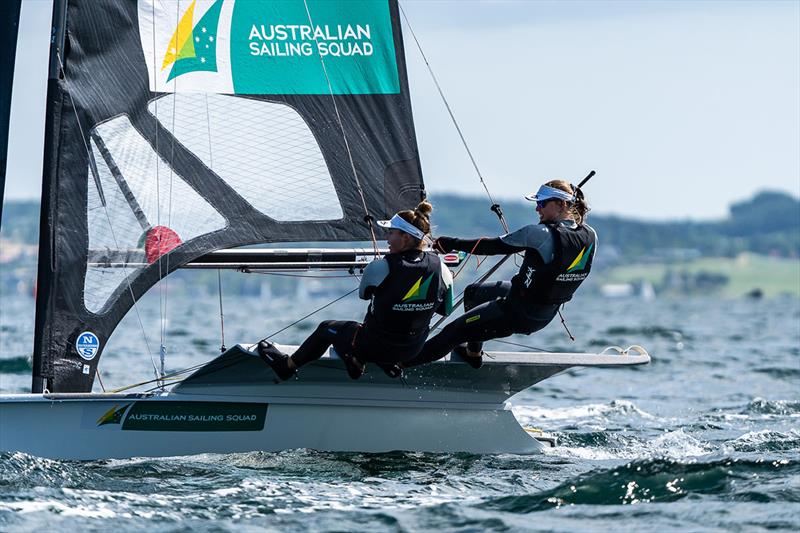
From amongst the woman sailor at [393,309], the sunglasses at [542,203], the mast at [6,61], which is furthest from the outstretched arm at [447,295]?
the mast at [6,61]

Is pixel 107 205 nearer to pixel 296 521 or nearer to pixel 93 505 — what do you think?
pixel 93 505

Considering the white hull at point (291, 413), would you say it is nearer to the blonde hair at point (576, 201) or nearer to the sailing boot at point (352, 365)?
the sailing boot at point (352, 365)

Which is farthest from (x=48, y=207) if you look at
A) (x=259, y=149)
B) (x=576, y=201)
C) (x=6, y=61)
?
(x=576, y=201)

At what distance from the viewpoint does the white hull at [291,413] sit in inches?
285

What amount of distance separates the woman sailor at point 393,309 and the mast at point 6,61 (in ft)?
6.50

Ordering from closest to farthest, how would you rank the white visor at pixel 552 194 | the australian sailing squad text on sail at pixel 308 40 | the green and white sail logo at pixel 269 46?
the white visor at pixel 552 194, the green and white sail logo at pixel 269 46, the australian sailing squad text on sail at pixel 308 40

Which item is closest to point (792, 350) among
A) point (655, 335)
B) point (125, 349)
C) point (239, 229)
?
point (655, 335)

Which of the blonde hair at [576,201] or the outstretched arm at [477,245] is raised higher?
the blonde hair at [576,201]

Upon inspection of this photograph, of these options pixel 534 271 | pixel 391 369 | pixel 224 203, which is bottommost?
pixel 391 369

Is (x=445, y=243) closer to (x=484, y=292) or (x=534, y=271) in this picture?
(x=534, y=271)

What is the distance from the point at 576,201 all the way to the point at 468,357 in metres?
1.14

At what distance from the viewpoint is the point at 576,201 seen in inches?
293

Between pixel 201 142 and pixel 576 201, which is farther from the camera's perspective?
pixel 201 142

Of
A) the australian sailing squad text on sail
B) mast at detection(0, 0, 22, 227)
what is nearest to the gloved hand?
the australian sailing squad text on sail
